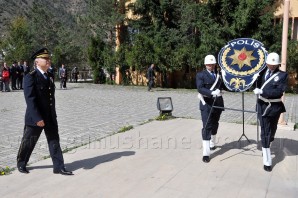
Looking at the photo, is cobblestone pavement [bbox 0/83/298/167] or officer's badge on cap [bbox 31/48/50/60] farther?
cobblestone pavement [bbox 0/83/298/167]

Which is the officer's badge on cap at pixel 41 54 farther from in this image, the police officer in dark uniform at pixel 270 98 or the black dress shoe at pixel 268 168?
the black dress shoe at pixel 268 168

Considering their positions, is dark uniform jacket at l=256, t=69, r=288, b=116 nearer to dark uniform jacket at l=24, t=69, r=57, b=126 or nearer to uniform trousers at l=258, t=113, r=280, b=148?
uniform trousers at l=258, t=113, r=280, b=148

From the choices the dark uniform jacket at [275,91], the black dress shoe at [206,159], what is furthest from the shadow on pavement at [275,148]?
the dark uniform jacket at [275,91]

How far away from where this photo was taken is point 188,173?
5434mm

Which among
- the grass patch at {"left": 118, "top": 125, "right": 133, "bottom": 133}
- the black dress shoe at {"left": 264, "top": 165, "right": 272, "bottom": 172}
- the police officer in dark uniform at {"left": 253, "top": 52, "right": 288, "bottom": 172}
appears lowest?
the black dress shoe at {"left": 264, "top": 165, "right": 272, "bottom": 172}

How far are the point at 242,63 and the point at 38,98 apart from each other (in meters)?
3.71

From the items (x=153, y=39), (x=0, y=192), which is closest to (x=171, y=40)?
(x=153, y=39)

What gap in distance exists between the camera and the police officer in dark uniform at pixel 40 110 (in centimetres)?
502

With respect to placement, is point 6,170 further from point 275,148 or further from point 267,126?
point 275,148

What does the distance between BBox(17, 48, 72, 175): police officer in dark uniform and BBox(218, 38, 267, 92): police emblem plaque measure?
319 centimetres

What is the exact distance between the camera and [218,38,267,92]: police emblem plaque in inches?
245

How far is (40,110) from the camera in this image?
16.9 ft

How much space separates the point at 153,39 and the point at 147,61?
1.91 m

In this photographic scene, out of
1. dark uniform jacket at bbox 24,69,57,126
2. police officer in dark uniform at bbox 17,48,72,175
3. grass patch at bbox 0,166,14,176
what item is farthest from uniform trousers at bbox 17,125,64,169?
grass patch at bbox 0,166,14,176
